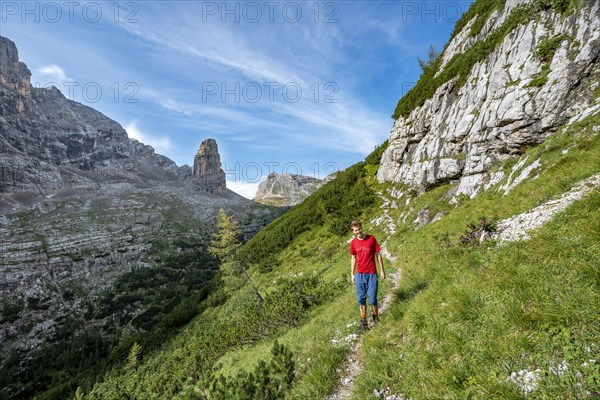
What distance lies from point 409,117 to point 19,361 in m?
93.4

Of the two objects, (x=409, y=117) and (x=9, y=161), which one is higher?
(x=9, y=161)

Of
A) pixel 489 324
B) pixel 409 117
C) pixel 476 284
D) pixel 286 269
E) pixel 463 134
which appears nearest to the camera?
pixel 489 324

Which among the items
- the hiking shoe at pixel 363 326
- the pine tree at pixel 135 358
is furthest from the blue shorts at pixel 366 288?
the pine tree at pixel 135 358

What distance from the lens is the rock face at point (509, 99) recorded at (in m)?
18.1

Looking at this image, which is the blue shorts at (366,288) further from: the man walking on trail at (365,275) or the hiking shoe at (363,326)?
the hiking shoe at (363,326)

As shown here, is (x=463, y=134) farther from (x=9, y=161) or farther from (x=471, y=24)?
(x=9, y=161)

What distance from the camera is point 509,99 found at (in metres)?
21.7

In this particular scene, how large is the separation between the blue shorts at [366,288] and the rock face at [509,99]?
17173mm

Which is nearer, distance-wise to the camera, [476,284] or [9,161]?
[476,284]

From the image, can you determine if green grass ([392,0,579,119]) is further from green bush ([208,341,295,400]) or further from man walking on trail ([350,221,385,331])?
green bush ([208,341,295,400])

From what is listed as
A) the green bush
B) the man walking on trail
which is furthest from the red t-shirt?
the green bush

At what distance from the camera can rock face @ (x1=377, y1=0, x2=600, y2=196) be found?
18125 mm

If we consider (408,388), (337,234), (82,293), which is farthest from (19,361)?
(408,388)

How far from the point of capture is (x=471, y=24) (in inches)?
1469
